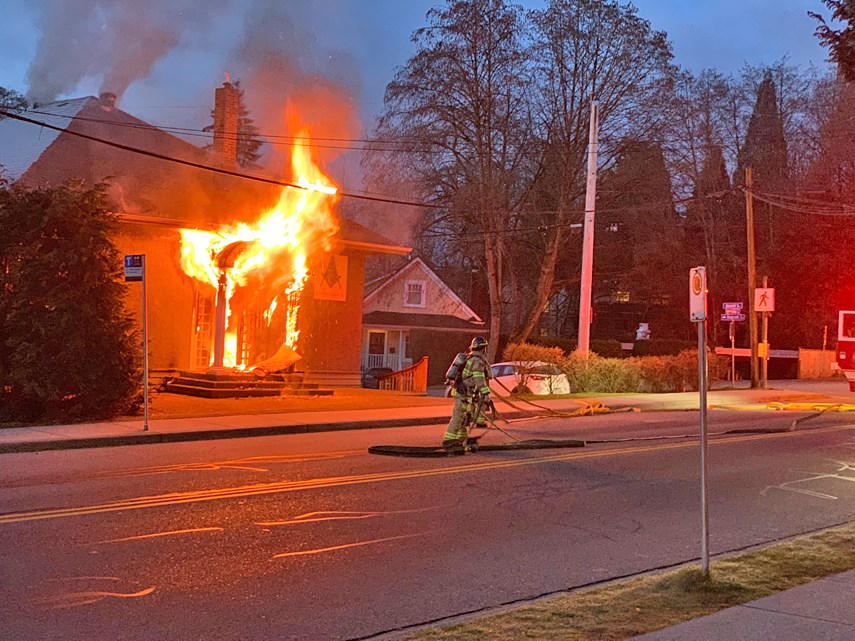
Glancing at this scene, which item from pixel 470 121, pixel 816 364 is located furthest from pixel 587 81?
pixel 816 364

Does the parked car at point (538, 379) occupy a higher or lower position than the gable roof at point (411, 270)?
lower

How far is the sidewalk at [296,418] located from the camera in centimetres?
1270

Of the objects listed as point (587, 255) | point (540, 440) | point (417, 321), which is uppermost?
point (587, 255)

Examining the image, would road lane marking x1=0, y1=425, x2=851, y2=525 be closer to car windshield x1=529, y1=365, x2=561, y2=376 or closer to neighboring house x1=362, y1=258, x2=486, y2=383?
car windshield x1=529, y1=365, x2=561, y2=376

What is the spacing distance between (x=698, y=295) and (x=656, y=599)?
82.1 inches

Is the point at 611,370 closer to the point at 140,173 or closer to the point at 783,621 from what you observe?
the point at 140,173

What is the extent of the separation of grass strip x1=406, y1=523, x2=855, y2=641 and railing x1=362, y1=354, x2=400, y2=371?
3236cm

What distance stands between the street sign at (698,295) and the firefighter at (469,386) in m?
5.20

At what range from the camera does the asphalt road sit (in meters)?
5.38

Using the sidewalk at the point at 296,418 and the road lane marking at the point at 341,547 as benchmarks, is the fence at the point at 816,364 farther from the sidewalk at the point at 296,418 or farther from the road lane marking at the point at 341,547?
the road lane marking at the point at 341,547

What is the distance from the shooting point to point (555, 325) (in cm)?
5494

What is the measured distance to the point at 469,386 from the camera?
1143cm

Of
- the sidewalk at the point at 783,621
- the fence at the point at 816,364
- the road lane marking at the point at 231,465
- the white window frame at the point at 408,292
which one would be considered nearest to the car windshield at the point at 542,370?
the road lane marking at the point at 231,465

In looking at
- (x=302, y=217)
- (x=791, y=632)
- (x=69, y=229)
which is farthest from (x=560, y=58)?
(x=791, y=632)
